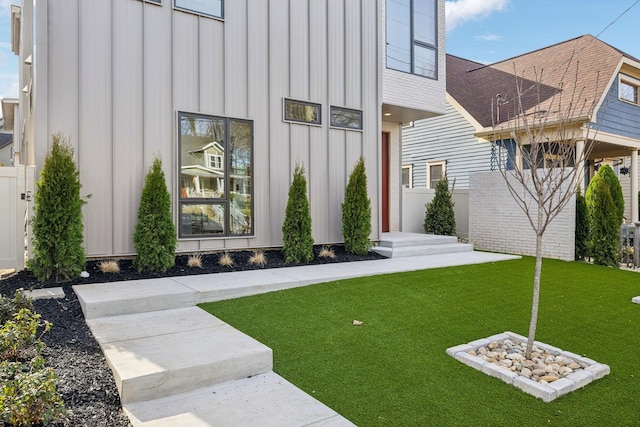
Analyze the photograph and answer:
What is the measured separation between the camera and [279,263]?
22.1 feet

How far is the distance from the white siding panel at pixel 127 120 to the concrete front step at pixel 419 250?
442 centimetres

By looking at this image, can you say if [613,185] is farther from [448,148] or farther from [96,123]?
[96,123]

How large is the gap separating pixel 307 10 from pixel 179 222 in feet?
14.7

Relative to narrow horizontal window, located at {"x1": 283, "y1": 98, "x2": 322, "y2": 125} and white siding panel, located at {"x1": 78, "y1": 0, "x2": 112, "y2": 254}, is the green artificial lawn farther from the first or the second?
narrow horizontal window, located at {"x1": 283, "y1": 98, "x2": 322, "y2": 125}

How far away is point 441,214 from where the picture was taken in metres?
10.4

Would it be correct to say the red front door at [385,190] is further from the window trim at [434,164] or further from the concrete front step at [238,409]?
the concrete front step at [238,409]

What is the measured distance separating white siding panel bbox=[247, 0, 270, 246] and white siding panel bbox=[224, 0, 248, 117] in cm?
9

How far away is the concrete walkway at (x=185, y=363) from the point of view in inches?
99.6

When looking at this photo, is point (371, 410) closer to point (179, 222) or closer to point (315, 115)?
point (179, 222)

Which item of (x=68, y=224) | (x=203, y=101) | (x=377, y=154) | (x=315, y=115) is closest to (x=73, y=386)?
(x=68, y=224)

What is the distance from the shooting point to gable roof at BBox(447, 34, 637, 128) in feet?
Answer: 38.4

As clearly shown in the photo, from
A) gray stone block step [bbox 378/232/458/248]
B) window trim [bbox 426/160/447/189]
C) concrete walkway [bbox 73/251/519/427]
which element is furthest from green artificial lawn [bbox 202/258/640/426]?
window trim [bbox 426/160/447/189]

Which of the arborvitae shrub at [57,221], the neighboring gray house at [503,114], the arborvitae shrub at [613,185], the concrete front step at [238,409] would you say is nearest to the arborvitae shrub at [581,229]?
the arborvitae shrub at [613,185]

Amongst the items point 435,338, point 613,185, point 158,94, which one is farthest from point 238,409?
point 613,185
